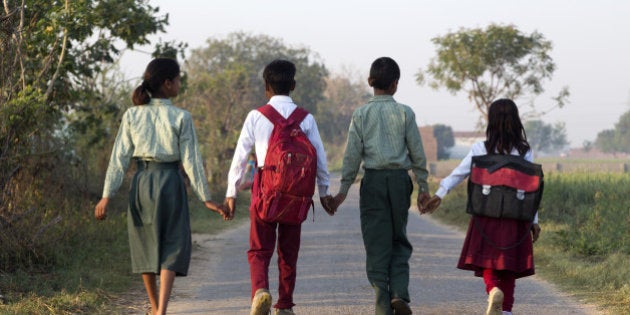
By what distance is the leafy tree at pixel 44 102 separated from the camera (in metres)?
8.86

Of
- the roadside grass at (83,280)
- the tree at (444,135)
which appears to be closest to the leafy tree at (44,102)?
the roadside grass at (83,280)

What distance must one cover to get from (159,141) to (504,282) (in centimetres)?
236

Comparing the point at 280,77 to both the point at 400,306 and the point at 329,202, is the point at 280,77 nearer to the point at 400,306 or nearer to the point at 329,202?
the point at 329,202

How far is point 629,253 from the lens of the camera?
1081 cm

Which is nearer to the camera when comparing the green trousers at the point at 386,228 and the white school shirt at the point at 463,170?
the white school shirt at the point at 463,170

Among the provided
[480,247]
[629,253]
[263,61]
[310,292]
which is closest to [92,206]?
[310,292]

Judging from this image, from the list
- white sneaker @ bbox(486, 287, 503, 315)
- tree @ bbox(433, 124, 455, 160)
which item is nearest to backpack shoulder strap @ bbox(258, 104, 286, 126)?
white sneaker @ bbox(486, 287, 503, 315)

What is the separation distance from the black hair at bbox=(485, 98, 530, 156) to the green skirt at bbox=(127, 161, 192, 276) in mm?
1991

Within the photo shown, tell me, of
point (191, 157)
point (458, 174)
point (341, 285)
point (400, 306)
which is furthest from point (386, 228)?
point (341, 285)

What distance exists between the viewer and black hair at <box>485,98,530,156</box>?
6.23 m

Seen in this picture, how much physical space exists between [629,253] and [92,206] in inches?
253

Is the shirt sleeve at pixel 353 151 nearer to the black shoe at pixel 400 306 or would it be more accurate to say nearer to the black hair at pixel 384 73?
the black hair at pixel 384 73

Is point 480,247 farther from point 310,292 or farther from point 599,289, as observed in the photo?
point 599,289

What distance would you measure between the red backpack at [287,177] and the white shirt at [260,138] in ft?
0.27
